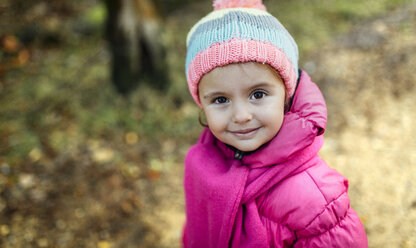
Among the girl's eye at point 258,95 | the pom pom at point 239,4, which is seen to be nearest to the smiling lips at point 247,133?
the girl's eye at point 258,95

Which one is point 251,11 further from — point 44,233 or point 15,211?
point 15,211

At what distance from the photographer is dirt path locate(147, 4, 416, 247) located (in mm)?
2697

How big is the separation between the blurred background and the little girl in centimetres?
125

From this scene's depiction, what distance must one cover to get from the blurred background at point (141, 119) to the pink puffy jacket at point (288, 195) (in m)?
1.23

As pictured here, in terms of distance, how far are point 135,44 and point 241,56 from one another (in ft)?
8.49

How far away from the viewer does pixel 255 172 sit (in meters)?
1.65

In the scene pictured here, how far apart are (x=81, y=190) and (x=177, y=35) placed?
2.63 metres

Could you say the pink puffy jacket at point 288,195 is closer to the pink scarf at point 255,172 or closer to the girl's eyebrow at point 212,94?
the pink scarf at point 255,172

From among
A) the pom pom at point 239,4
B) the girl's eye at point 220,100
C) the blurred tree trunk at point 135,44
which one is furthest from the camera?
the blurred tree trunk at point 135,44

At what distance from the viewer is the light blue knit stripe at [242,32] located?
5.16ft

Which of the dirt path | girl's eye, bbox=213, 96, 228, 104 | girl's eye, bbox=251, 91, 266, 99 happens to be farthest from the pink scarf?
the dirt path

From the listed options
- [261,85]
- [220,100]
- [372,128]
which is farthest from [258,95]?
[372,128]

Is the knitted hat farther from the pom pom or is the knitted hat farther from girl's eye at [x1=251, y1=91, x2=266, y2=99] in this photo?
girl's eye at [x1=251, y1=91, x2=266, y2=99]

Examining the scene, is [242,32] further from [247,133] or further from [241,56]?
[247,133]
